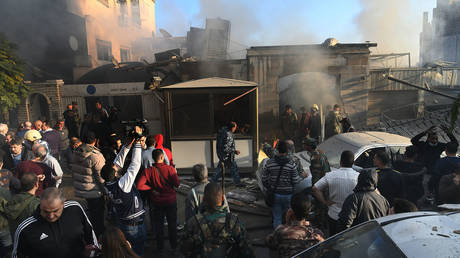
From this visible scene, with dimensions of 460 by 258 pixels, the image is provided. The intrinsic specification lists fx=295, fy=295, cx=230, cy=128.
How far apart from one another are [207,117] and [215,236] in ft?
17.8

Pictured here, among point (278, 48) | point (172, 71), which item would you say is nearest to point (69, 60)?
point (172, 71)

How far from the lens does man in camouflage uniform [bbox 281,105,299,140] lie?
9914mm

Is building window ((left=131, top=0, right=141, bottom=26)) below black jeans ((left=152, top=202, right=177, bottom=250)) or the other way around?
the other way around

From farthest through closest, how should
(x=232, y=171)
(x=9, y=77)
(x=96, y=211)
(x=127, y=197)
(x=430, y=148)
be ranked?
1. (x=9, y=77)
2. (x=232, y=171)
3. (x=430, y=148)
4. (x=96, y=211)
5. (x=127, y=197)

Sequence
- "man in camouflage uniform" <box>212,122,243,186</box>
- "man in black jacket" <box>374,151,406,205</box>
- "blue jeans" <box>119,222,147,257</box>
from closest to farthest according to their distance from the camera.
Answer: "blue jeans" <box>119,222,147,257</box>
"man in black jacket" <box>374,151,406,205</box>
"man in camouflage uniform" <box>212,122,243,186</box>

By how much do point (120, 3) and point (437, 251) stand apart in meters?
27.9

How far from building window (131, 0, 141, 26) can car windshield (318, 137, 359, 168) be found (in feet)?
86.3

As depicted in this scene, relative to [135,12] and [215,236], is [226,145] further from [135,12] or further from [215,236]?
[135,12]

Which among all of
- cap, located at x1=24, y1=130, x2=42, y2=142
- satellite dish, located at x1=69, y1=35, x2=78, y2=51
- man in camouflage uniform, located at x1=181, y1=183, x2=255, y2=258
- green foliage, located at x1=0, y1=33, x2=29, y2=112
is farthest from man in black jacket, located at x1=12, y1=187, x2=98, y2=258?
satellite dish, located at x1=69, y1=35, x2=78, y2=51

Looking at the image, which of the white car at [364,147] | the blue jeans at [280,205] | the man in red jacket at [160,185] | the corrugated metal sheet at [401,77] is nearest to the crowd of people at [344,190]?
the blue jeans at [280,205]

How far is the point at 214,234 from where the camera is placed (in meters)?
2.58

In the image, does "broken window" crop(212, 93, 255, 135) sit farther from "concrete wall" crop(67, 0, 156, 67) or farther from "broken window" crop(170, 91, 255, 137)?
"concrete wall" crop(67, 0, 156, 67)

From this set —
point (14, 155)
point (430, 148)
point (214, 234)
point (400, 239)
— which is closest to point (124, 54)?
point (14, 155)

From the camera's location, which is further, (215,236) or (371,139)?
(371,139)
